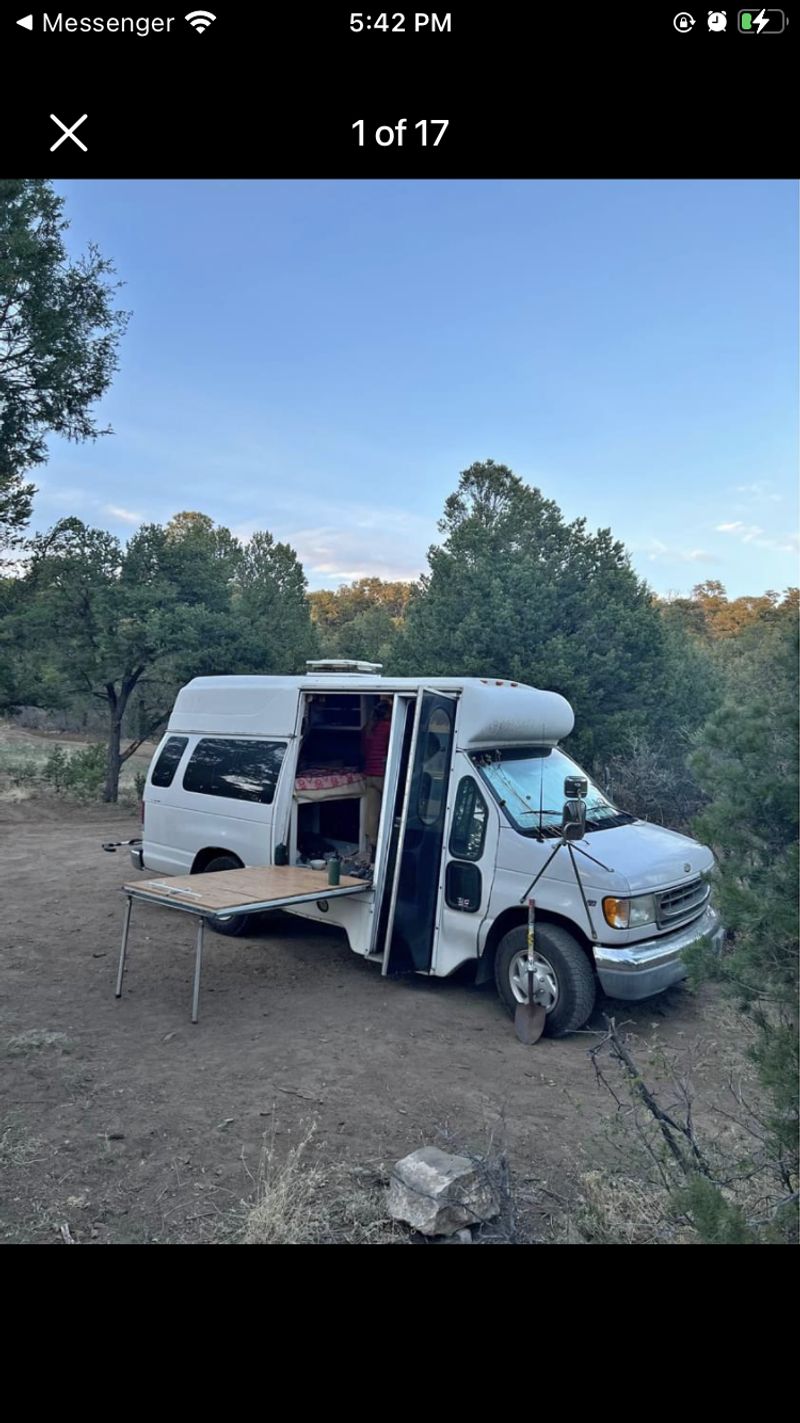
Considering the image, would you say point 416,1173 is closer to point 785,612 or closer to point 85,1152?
point 85,1152

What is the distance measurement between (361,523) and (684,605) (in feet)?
101

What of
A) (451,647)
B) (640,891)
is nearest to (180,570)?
(451,647)

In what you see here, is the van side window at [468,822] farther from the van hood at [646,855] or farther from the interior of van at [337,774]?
the interior of van at [337,774]

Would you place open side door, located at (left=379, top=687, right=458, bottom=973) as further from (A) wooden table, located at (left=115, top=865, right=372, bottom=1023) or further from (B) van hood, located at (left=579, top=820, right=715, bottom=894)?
(B) van hood, located at (left=579, top=820, right=715, bottom=894)

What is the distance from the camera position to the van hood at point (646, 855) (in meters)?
5.48

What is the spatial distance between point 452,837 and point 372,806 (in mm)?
2554

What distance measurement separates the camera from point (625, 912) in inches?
210

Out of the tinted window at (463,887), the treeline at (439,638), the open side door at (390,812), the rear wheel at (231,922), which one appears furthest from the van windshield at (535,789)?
the treeline at (439,638)

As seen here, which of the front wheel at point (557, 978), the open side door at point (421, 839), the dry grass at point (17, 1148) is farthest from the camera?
the open side door at point (421, 839)
